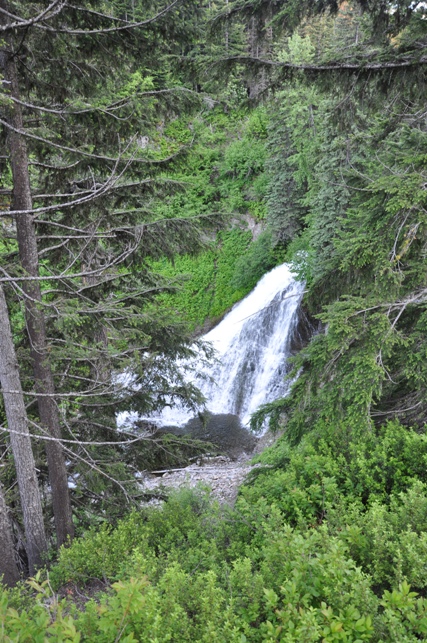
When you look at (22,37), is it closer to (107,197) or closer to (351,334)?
(107,197)

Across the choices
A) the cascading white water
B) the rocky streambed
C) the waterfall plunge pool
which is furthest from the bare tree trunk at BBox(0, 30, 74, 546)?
the cascading white water

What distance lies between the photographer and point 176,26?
15.0ft

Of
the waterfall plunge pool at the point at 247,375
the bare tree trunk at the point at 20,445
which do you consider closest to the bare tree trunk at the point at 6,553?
the bare tree trunk at the point at 20,445

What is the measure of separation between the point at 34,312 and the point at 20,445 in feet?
5.21

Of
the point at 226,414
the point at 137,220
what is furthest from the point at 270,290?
the point at 137,220

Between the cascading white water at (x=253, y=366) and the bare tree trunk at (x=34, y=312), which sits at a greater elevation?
the bare tree trunk at (x=34, y=312)

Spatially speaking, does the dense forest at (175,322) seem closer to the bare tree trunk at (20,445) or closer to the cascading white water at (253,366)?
the bare tree trunk at (20,445)

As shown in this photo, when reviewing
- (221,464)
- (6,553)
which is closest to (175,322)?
(6,553)

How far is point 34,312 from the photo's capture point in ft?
15.9

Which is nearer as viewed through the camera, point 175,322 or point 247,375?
point 175,322

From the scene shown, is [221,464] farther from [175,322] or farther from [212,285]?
[212,285]

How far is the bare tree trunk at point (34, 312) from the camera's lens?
472 cm

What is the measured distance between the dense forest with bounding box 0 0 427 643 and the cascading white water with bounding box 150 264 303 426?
865 centimetres

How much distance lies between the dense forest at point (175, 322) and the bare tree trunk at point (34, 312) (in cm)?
2
